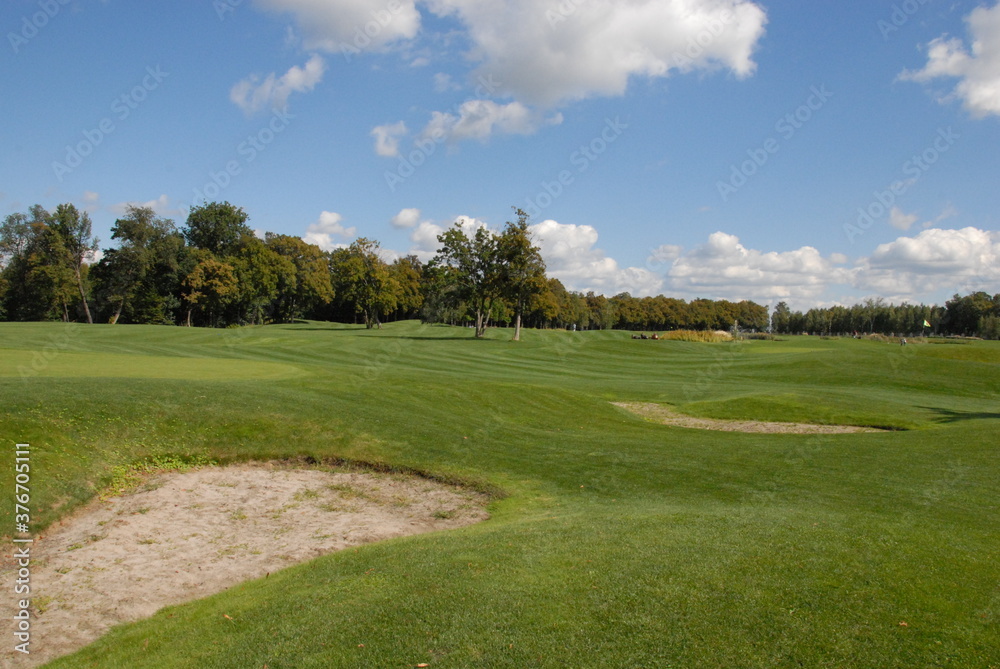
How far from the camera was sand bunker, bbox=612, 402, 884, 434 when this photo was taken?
22.2 meters

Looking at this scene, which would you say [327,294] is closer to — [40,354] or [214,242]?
[214,242]

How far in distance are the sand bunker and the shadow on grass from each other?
3412 millimetres

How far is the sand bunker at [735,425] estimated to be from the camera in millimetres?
22234

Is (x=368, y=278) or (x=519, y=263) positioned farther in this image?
(x=368, y=278)

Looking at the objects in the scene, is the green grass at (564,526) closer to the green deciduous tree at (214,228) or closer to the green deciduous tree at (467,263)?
the green deciduous tree at (467,263)

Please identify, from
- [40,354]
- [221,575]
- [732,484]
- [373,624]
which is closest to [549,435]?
[732,484]

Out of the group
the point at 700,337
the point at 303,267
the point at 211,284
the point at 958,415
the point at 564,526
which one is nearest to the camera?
the point at 564,526

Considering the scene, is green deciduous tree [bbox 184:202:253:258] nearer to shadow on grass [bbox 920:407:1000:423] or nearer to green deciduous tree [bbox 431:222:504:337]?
green deciduous tree [bbox 431:222:504:337]

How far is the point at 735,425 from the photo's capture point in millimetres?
23578


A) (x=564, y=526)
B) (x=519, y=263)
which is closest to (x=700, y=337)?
(x=519, y=263)

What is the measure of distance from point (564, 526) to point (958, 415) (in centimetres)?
2402

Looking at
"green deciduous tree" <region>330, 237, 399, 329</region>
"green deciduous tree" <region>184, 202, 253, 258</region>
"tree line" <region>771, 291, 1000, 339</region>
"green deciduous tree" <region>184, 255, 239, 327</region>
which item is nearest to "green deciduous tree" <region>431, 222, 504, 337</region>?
"green deciduous tree" <region>330, 237, 399, 329</region>

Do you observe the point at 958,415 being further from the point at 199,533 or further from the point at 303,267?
the point at 303,267

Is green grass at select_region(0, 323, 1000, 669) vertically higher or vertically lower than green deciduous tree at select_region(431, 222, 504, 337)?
lower
